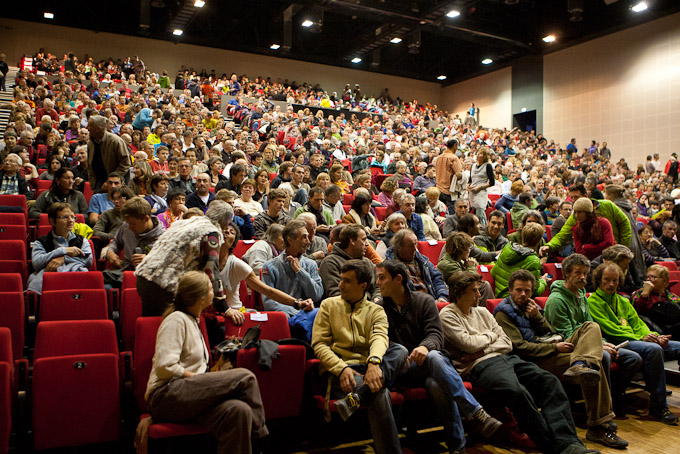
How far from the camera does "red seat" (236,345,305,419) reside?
2328mm

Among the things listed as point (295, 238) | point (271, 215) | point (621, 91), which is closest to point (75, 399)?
point (295, 238)

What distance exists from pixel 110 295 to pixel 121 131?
499 centimetres

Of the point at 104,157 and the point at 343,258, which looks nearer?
the point at 343,258

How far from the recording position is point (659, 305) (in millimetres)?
3740

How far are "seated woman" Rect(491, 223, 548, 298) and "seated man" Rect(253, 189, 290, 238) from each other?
5.69 feet

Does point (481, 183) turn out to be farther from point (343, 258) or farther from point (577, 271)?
point (343, 258)

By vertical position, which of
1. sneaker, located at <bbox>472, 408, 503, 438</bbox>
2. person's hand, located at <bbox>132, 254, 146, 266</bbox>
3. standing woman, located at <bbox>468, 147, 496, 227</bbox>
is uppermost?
standing woman, located at <bbox>468, 147, 496, 227</bbox>

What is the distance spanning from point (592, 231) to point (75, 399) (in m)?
3.75

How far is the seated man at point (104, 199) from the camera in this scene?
446cm

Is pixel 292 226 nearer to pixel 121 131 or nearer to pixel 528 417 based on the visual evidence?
pixel 528 417

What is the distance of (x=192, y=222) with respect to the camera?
2412mm

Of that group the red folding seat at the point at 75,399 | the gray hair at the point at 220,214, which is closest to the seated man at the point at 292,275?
the gray hair at the point at 220,214

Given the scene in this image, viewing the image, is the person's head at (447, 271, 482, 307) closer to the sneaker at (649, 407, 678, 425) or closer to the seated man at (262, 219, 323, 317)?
the seated man at (262, 219, 323, 317)

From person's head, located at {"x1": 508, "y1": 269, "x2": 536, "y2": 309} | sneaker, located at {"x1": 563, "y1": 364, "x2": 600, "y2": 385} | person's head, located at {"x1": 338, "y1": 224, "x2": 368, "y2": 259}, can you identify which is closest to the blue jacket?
person's head, located at {"x1": 338, "y1": 224, "x2": 368, "y2": 259}
